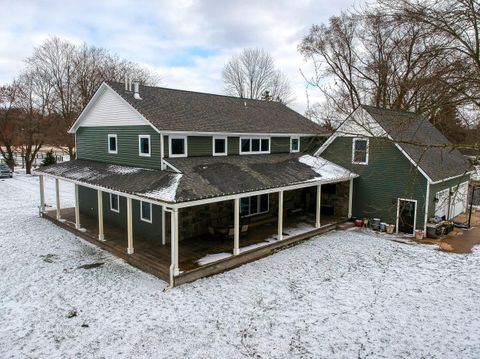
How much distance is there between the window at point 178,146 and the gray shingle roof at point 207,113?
0.47m

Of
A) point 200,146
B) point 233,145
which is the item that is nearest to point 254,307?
point 200,146

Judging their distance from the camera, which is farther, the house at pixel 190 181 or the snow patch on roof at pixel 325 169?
the snow patch on roof at pixel 325 169

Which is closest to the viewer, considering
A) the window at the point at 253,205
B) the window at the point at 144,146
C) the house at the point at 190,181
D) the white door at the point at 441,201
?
the house at the point at 190,181

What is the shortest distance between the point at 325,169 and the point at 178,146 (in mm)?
7735

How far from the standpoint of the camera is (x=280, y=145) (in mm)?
18375

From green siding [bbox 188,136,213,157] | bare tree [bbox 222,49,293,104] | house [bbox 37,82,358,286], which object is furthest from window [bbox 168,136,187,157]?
bare tree [bbox 222,49,293,104]

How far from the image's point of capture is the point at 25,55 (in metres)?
35.2

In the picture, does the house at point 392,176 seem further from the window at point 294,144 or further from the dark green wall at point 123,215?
the dark green wall at point 123,215

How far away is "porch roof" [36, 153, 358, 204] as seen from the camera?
11258mm

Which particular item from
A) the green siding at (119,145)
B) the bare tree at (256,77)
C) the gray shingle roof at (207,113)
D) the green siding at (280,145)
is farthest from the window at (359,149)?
the bare tree at (256,77)

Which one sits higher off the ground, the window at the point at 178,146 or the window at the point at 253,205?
the window at the point at 178,146

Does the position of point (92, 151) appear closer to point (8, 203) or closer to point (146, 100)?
point (146, 100)

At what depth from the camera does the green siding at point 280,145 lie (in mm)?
18000

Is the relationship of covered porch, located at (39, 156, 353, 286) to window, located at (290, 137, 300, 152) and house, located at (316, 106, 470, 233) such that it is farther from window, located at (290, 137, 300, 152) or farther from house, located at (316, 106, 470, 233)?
Answer: window, located at (290, 137, 300, 152)
